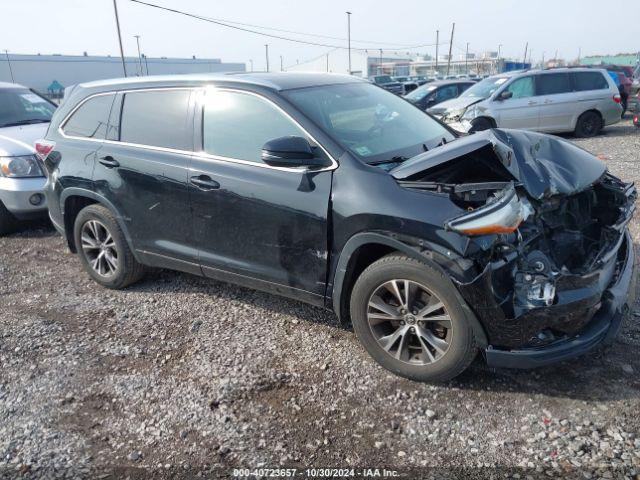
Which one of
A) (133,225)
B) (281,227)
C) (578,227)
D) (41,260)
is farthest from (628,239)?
(41,260)

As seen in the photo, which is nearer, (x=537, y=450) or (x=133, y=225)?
(x=537, y=450)

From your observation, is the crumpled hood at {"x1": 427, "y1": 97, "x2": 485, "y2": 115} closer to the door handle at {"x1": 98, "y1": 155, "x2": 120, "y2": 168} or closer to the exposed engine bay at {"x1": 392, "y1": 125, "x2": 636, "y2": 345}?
the exposed engine bay at {"x1": 392, "y1": 125, "x2": 636, "y2": 345}

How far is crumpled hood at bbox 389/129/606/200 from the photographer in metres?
2.96

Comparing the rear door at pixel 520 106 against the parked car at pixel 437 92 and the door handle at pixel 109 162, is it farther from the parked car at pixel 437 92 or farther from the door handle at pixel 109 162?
the door handle at pixel 109 162

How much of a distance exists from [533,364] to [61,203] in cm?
423

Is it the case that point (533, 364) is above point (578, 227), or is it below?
below

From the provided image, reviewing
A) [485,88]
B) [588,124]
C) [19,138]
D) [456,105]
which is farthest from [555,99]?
[19,138]

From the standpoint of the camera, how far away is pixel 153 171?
403 centimetres

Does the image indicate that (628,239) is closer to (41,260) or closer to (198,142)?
(198,142)

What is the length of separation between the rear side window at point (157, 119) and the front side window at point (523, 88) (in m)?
9.90

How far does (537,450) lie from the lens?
258cm

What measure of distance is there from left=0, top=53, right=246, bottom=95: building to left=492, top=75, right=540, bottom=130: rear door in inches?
A: 2086

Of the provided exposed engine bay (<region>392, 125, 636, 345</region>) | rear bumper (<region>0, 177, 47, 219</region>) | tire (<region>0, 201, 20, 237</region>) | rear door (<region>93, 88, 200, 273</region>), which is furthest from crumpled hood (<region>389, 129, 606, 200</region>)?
tire (<region>0, 201, 20, 237</region>)

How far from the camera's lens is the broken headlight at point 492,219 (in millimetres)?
2680
